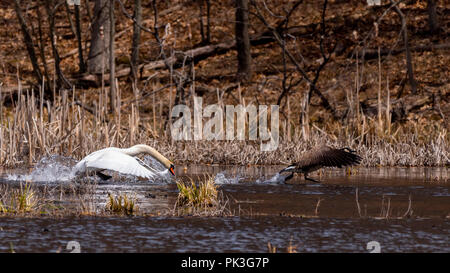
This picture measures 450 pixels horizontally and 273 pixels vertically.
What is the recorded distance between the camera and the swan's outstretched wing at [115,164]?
41.5ft

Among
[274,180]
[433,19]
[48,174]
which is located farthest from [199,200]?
[433,19]

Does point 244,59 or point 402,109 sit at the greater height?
point 244,59

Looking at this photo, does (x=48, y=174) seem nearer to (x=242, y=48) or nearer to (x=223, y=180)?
(x=223, y=180)

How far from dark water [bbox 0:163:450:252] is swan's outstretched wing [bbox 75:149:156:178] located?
0.33 m

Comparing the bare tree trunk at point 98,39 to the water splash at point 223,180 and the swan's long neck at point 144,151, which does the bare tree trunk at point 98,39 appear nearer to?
the swan's long neck at point 144,151

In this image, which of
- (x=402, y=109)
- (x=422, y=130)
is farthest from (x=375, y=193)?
(x=402, y=109)

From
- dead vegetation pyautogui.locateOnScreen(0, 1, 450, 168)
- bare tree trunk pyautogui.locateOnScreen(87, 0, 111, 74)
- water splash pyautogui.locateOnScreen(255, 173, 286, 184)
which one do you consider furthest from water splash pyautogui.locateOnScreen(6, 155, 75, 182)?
bare tree trunk pyautogui.locateOnScreen(87, 0, 111, 74)

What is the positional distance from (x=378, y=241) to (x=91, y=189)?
5.23 metres

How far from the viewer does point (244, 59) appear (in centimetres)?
2875

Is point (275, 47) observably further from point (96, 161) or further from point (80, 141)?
point (96, 161)

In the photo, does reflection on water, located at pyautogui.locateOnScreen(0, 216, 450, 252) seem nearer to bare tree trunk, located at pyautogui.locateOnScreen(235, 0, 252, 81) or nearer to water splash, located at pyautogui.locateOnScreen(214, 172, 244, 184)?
water splash, located at pyautogui.locateOnScreen(214, 172, 244, 184)

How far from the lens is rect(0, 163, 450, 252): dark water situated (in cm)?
811

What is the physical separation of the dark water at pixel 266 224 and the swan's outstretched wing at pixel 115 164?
1.09 ft

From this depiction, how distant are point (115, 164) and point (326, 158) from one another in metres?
3.68
